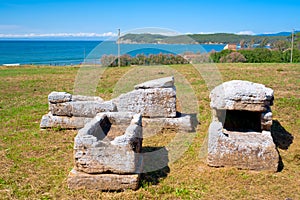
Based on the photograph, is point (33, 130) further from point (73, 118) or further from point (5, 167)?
point (5, 167)

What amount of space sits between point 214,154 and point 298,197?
1774 mm

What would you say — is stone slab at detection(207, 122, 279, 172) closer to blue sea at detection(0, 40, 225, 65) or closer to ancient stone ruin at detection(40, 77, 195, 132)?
ancient stone ruin at detection(40, 77, 195, 132)

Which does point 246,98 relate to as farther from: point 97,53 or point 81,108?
point 97,53

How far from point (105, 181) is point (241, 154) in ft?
9.52

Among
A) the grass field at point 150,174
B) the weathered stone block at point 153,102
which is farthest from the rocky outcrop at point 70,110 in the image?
the weathered stone block at point 153,102

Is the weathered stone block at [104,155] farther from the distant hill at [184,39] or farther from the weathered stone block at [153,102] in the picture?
the distant hill at [184,39]

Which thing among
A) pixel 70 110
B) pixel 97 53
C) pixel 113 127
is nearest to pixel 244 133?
pixel 113 127

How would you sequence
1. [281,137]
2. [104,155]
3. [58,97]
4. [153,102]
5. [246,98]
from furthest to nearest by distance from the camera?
[58,97]
[153,102]
[281,137]
[246,98]
[104,155]

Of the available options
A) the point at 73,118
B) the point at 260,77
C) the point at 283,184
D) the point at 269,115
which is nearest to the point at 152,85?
the point at 73,118

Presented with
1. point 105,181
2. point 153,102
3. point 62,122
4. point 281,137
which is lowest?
point 105,181

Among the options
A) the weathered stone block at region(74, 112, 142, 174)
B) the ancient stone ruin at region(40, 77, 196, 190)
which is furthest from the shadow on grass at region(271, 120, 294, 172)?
the weathered stone block at region(74, 112, 142, 174)

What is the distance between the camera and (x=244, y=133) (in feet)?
25.8

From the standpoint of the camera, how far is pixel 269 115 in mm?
7176

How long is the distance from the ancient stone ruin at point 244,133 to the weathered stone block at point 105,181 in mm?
1965
